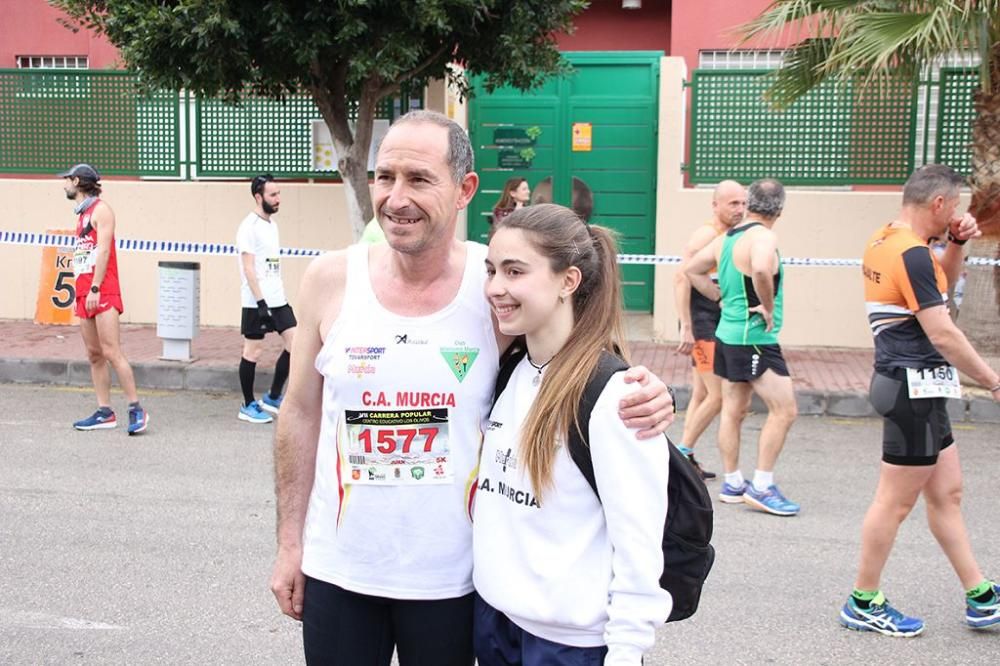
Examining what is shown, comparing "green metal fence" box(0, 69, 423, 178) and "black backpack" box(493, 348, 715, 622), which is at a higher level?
"green metal fence" box(0, 69, 423, 178)

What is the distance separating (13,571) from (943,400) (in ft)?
14.0

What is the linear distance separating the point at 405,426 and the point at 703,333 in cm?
516

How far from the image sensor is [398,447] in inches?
102

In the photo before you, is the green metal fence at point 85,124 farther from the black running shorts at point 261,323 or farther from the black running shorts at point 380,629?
the black running shorts at point 380,629

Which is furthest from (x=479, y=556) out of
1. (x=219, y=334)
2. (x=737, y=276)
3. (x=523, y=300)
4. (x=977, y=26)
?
(x=219, y=334)

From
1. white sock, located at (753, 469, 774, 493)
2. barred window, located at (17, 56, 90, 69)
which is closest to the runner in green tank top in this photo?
white sock, located at (753, 469, 774, 493)

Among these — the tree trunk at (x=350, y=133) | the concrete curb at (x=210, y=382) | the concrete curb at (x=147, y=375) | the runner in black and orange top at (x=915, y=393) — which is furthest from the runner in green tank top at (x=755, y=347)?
the tree trunk at (x=350, y=133)

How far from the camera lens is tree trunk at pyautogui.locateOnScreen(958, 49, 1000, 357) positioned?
10.2 m

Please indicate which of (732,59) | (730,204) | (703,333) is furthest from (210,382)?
(732,59)

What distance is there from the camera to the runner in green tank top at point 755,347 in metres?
6.65

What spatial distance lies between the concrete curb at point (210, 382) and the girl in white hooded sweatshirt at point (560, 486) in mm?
7237

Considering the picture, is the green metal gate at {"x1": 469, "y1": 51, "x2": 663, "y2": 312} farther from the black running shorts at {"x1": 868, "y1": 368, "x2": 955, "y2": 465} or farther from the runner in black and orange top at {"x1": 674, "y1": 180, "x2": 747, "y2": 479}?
the black running shorts at {"x1": 868, "y1": 368, "x2": 955, "y2": 465}

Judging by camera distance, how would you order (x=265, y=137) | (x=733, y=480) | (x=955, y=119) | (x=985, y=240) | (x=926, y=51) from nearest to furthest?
1. (x=733, y=480)
2. (x=926, y=51)
3. (x=985, y=240)
4. (x=955, y=119)
5. (x=265, y=137)

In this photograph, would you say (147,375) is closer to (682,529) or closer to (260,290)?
(260,290)
